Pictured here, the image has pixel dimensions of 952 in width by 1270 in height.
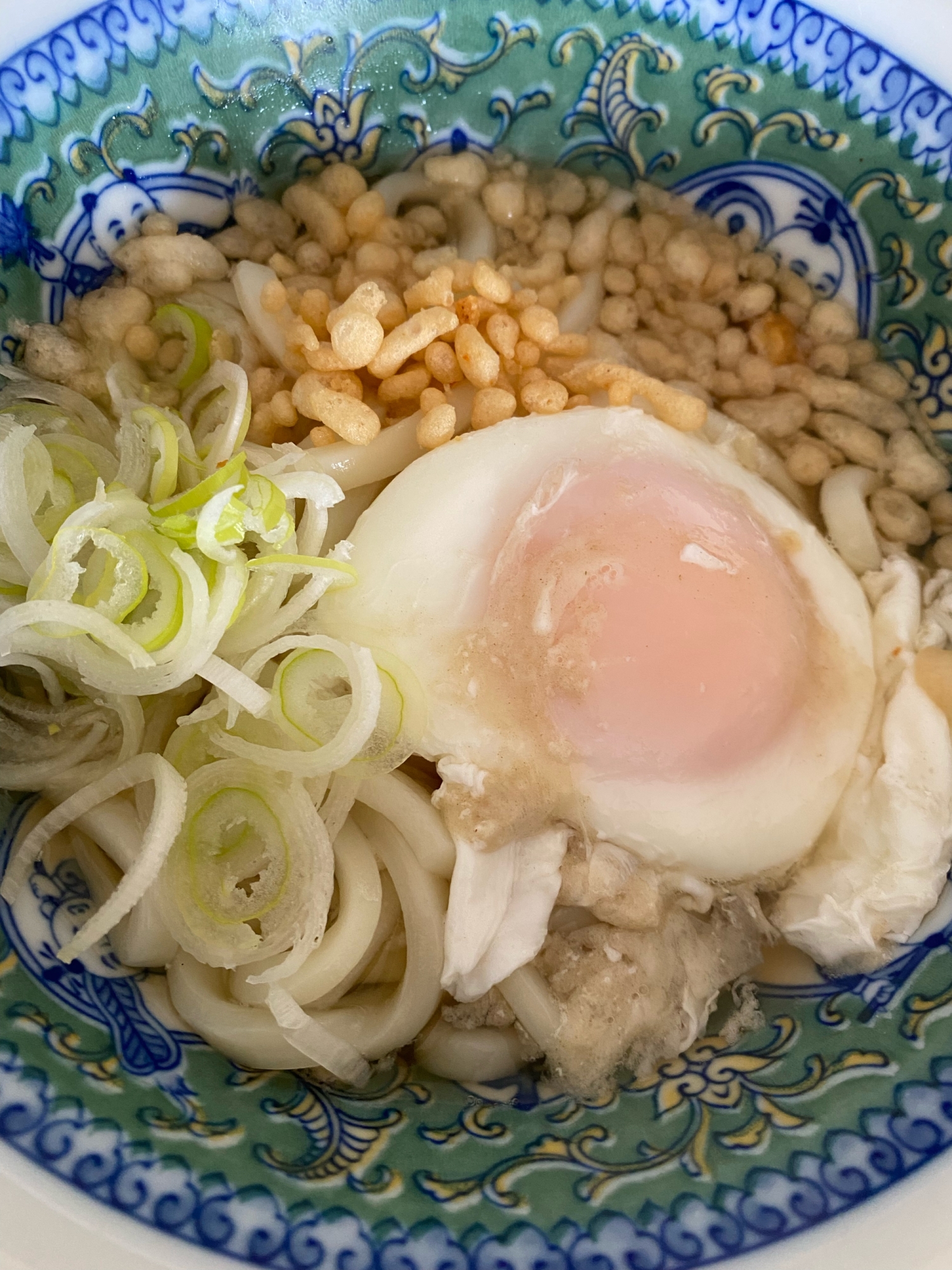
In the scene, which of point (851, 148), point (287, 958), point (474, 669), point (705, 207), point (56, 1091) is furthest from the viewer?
point (705, 207)

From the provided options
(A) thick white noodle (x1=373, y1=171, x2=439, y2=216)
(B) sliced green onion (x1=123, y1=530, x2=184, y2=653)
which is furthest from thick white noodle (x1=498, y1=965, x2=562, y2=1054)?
(A) thick white noodle (x1=373, y1=171, x2=439, y2=216)

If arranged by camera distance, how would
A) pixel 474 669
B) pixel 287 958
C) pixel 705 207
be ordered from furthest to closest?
1. pixel 705 207
2. pixel 474 669
3. pixel 287 958

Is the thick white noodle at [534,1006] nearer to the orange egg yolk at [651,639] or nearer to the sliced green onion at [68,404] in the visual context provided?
the orange egg yolk at [651,639]

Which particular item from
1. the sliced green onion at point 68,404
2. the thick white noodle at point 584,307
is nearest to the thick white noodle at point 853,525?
the thick white noodle at point 584,307

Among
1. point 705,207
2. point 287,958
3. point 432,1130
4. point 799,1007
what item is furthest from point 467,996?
point 705,207

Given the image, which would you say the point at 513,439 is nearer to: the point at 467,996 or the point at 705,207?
the point at 705,207

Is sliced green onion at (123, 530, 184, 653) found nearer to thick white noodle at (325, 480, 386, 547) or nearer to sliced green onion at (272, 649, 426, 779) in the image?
sliced green onion at (272, 649, 426, 779)

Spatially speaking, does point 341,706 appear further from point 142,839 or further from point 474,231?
point 474,231

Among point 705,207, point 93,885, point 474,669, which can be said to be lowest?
point 93,885
